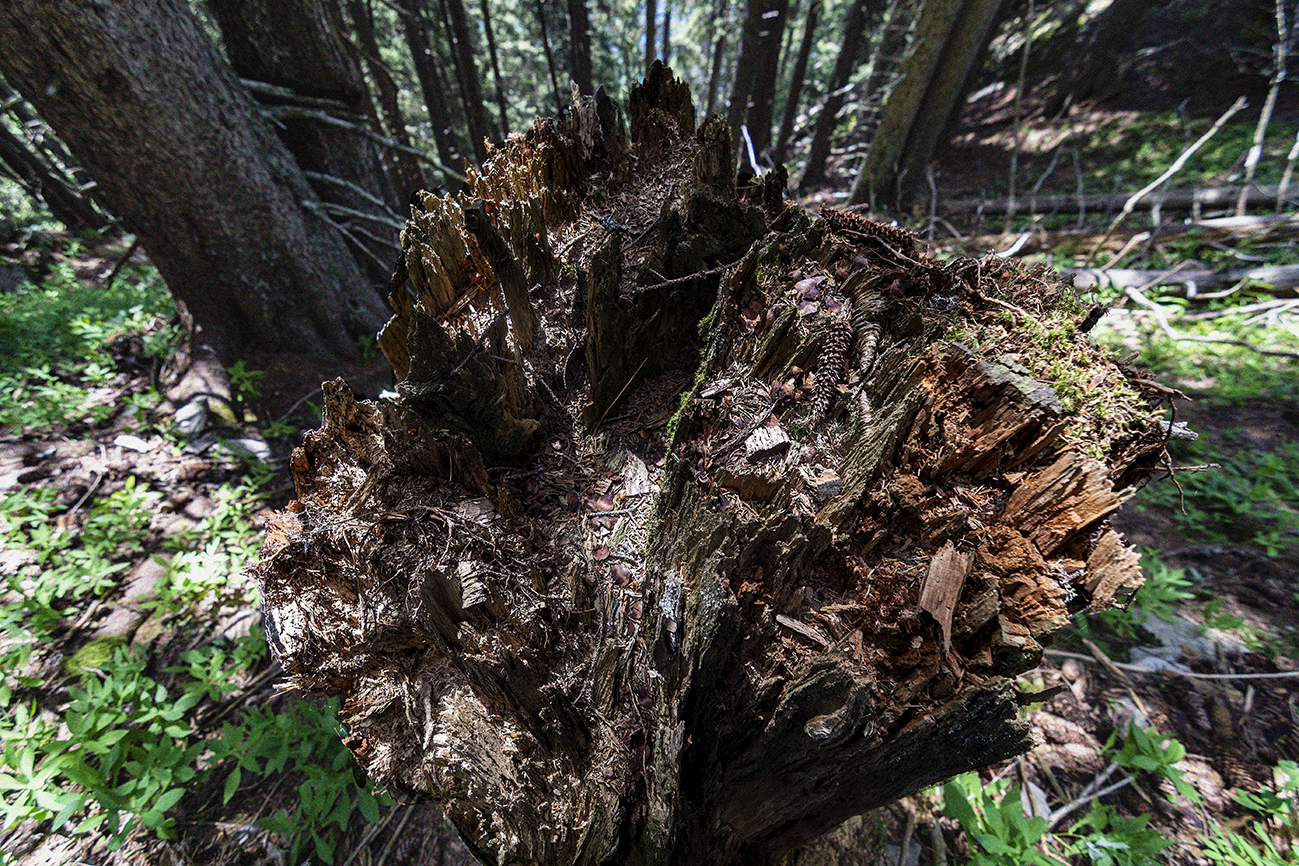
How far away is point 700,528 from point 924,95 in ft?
28.4

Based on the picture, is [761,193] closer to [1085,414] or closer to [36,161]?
[1085,414]

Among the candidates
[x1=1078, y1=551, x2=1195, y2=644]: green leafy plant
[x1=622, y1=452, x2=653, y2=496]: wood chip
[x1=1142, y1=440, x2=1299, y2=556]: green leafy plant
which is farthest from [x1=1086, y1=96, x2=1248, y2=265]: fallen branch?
[x1=622, y1=452, x2=653, y2=496]: wood chip

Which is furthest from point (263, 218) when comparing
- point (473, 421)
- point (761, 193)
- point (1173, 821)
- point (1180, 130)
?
point (1180, 130)

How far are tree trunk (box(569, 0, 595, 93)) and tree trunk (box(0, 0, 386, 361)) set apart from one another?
266 inches

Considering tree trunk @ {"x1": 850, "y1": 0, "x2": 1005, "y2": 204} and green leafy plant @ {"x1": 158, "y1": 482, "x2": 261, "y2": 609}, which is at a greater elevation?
tree trunk @ {"x1": 850, "y1": 0, "x2": 1005, "y2": 204}

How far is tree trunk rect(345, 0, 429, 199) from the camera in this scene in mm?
7547

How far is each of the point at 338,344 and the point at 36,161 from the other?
32.8 feet

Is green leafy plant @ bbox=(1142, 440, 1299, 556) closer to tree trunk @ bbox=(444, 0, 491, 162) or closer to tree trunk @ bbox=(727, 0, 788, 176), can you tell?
tree trunk @ bbox=(727, 0, 788, 176)

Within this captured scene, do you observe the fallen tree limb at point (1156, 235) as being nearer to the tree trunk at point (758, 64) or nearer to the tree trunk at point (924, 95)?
the tree trunk at point (924, 95)

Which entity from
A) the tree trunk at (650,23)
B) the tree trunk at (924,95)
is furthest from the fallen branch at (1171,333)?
the tree trunk at (650,23)

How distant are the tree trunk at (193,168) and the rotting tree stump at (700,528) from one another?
319 cm

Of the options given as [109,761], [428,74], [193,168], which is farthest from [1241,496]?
[428,74]

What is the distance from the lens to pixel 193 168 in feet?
12.6

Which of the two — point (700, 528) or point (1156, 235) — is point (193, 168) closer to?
point (700, 528)
